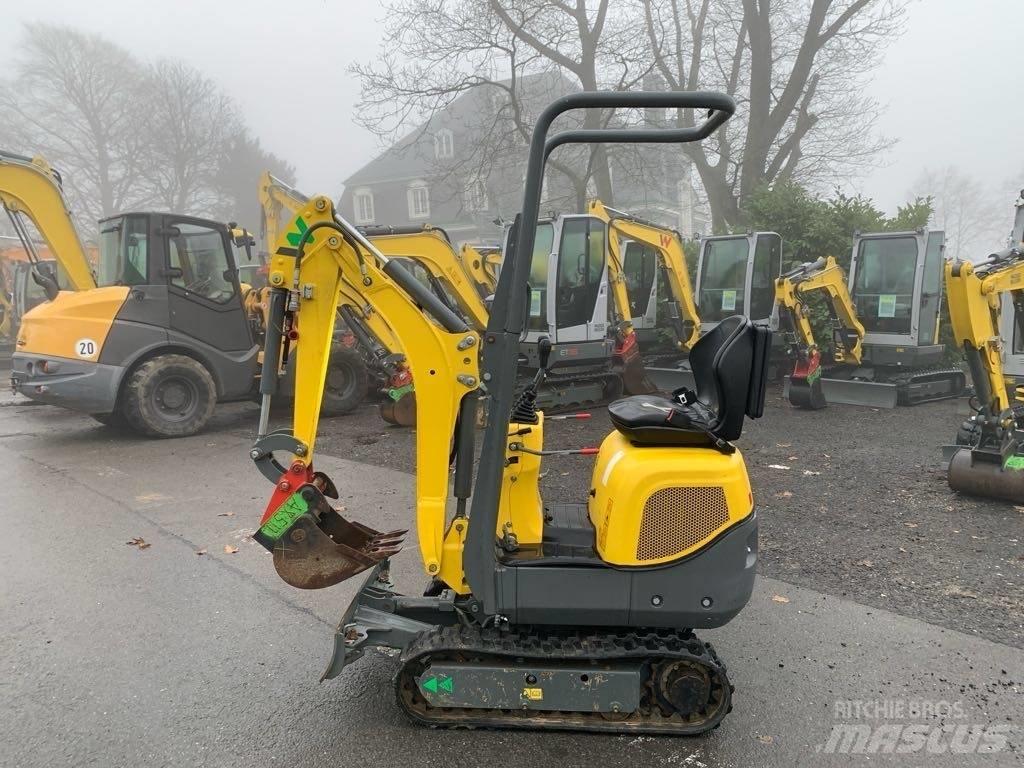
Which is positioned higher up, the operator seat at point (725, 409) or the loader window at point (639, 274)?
the loader window at point (639, 274)

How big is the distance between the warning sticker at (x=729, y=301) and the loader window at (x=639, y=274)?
140 cm

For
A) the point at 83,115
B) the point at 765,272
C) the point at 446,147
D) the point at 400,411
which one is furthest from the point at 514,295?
the point at 83,115

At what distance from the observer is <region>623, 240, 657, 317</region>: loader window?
42.9ft

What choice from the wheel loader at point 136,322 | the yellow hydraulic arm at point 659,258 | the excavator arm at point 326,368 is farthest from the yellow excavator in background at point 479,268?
the excavator arm at point 326,368

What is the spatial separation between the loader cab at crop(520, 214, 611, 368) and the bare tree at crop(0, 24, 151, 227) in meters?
39.4

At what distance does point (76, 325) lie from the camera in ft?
27.0

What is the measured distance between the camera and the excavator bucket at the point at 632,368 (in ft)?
36.5

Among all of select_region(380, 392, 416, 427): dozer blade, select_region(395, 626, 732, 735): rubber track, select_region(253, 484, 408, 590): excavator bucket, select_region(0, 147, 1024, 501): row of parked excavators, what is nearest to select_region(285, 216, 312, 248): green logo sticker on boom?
select_region(253, 484, 408, 590): excavator bucket

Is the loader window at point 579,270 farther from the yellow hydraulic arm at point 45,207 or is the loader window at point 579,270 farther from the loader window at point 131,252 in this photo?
the yellow hydraulic arm at point 45,207

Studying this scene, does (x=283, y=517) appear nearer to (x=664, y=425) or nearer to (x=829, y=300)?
(x=664, y=425)

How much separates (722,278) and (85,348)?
10345 millimetres

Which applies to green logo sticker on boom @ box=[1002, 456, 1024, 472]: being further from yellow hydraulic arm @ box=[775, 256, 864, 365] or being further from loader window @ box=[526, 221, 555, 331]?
loader window @ box=[526, 221, 555, 331]

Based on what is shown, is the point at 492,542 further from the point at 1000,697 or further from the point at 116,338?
the point at 116,338

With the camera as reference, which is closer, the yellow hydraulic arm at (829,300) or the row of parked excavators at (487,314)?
the row of parked excavators at (487,314)
